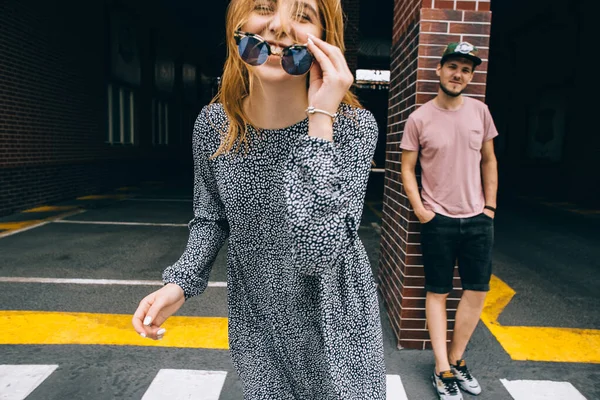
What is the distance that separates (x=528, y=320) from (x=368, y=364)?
386cm

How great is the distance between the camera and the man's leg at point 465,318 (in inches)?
125

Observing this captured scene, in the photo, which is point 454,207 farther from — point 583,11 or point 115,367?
point 583,11

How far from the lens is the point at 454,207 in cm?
311

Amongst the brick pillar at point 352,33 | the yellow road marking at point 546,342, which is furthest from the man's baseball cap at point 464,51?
the brick pillar at point 352,33

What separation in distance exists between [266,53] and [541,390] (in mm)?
3211

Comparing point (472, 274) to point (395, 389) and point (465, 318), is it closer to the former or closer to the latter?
point (465, 318)

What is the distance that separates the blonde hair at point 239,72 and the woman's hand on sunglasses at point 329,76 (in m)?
0.11

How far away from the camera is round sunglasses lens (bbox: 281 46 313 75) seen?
109cm

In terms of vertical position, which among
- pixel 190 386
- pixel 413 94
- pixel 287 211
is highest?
pixel 413 94

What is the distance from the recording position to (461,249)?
318 cm

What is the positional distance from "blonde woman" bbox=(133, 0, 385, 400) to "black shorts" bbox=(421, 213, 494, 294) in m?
1.93

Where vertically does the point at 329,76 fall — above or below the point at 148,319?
above

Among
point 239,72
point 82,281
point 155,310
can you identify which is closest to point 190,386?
point 155,310

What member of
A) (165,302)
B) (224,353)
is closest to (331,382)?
(165,302)
